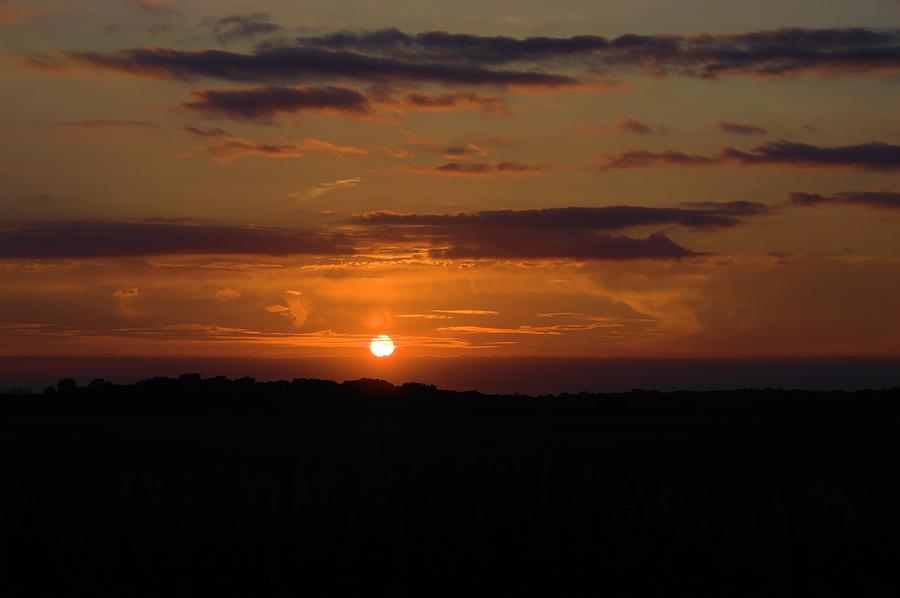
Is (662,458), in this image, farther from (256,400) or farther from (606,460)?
(256,400)

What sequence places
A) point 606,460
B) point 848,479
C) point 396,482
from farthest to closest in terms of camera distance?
point 606,460
point 848,479
point 396,482

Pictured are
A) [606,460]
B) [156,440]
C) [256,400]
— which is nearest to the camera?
[606,460]

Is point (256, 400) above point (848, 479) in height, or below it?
above

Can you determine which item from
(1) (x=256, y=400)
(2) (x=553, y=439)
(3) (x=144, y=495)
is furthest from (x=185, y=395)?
(3) (x=144, y=495)

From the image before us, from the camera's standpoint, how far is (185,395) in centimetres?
3969

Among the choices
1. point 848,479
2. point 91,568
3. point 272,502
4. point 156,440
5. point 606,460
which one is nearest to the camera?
point 91,568

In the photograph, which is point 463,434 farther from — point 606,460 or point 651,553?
point 651,553

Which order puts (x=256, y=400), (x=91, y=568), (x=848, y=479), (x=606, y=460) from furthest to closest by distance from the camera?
(x=256, y=400)
(x=606, y=460)
(x=848, y=479)
(x=91, y=568)

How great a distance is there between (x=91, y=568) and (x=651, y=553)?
7532mm

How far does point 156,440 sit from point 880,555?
19719mm

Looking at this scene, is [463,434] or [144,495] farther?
[463,434]

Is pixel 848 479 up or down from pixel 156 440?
down

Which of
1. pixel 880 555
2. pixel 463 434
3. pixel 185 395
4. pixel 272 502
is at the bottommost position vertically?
pixel 880 555

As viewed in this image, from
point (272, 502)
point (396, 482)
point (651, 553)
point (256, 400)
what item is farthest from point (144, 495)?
point (256, 400)
